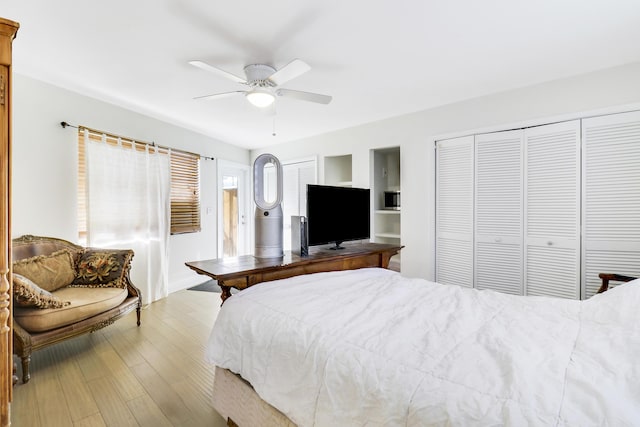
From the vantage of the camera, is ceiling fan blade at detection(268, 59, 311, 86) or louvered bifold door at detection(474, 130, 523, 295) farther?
louvered bifold door at detection(474, 130, 523, 295)

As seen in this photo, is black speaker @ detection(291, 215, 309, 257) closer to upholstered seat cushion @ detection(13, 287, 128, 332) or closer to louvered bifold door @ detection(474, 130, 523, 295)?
upholstered seat cushion @ detection(13, 287, 128, 332)

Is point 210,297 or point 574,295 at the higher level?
point 574,295

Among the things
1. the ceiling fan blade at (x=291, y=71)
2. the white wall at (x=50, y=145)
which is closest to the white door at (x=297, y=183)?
the white wall at (x=50, y=145)

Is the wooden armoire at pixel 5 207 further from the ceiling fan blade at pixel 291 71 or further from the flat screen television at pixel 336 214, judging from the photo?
the flat screen television at pixel 336 214

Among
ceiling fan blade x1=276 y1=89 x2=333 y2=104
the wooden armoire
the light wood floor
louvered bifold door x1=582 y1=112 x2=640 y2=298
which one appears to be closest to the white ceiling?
ceiling fan blade x1=276 y1=89 x2=333 y2=104

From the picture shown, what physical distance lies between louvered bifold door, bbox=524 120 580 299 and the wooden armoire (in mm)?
3666

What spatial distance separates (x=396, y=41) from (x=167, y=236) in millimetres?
3589

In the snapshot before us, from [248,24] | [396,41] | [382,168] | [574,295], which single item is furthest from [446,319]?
[382,168]

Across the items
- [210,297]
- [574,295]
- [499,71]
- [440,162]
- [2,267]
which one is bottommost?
[210,297]

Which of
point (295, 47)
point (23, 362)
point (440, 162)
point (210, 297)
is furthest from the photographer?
point (210, 297)

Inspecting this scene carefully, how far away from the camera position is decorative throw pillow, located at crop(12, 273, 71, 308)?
2076 millimetres

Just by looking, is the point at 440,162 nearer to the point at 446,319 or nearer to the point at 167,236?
the point at 446,319

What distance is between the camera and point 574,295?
2691 mm

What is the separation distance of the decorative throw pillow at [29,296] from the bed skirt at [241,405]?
1605 millimetres
